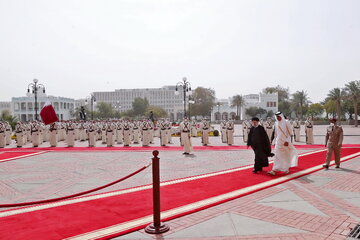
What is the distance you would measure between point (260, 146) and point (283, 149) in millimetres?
653

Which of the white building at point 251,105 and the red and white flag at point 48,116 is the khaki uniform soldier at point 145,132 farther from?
the white building at point 251,105

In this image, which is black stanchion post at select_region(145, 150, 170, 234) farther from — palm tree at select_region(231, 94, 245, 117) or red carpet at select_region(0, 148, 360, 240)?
palm tree at select_region(231, 94, 245, 117)

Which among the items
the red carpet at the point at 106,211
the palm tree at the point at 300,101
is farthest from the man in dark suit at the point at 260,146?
the palm tree at the point at 300,101

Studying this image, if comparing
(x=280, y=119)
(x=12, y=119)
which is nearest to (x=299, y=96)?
(x=12, y=119)

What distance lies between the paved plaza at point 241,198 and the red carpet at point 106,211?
1.54ft

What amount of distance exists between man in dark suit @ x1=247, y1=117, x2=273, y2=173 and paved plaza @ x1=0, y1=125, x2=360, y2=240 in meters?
0.40

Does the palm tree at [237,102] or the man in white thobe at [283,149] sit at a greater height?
the palm tree at [237,102]

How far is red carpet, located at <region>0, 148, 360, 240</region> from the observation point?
4492 mm

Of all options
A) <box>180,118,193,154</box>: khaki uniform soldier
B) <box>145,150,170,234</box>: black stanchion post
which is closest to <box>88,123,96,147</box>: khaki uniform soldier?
<box>180,118,193,154</box>: khaki uniform soldier

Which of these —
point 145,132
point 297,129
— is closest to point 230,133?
point 297,129

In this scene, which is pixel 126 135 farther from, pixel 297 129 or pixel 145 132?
pixel 297 129

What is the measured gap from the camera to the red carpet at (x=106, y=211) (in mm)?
4492

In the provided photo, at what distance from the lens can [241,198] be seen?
613 centimetres

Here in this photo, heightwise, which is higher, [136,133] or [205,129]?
[205,129]
